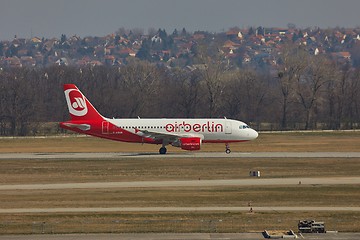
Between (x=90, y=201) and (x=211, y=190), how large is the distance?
883cm

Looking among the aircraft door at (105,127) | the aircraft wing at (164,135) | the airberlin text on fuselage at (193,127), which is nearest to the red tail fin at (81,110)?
the aircraft door at (105,127)

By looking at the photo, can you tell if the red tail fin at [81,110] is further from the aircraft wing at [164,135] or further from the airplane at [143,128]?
the aircraft wing at [164,135]

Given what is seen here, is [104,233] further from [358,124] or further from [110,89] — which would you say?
[110,89]

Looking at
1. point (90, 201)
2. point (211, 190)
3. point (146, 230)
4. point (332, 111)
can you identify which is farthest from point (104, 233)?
point (332, 111)

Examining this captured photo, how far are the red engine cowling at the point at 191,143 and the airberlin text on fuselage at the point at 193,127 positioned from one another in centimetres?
151

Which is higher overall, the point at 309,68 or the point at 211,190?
the point at 309,68

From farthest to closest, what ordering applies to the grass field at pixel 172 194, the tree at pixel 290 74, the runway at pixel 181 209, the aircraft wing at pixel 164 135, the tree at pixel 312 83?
the tree at pixel 290 74, the tree at pixel 312 83, the aircraft wing at pixel 164 135, the runway at pixel 181 209, the grass field at pixel 172 194

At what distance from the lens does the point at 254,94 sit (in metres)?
159

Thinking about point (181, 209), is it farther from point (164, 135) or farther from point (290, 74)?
point (290, 74)

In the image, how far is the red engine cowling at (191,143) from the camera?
84938 mm

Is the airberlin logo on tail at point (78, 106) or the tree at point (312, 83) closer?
the airberlin logo on tail at point (78, 106)

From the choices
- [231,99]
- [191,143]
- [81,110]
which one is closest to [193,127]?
[191,143]

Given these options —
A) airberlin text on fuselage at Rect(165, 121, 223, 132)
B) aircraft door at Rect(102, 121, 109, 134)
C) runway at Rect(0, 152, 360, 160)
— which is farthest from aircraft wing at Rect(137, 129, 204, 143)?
aircraft door at Rect(102, 121, 109, 134)

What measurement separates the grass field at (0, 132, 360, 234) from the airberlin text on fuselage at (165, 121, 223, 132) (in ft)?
18.9
